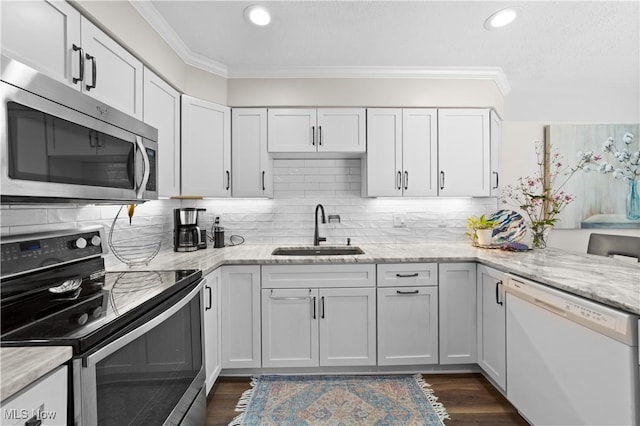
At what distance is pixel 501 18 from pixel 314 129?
4.84 feet

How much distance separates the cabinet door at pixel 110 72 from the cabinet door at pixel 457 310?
2.29 metres

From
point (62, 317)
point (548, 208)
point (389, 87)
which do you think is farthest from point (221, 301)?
point (548, 208)

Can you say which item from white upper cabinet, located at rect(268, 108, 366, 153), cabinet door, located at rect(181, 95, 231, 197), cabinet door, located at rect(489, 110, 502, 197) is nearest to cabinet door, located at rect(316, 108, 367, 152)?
white upper cabinet, located at rect(268, 108, 366, 153)

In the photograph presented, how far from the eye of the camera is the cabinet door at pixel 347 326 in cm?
228

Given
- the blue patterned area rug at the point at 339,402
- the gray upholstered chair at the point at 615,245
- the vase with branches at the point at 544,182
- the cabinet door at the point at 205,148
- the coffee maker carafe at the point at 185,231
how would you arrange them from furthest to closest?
the vase with branches at the point at 544,182 < the coffee maker carafe at the point at 185,231 < the cabinet door at the point at 205,148 < the gray upholstered chair at the point at 615,245 < the blue patterned area rug at the point at 339,402

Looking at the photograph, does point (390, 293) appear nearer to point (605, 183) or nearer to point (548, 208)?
point (548, 208)

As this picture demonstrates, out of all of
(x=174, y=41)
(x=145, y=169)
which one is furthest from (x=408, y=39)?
(x=145, y=169)

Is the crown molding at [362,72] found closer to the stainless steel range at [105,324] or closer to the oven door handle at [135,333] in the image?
the stainless steel range at [105,324]

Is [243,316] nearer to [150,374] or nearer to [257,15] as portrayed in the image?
[150,374]

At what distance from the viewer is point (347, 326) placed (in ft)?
7.51

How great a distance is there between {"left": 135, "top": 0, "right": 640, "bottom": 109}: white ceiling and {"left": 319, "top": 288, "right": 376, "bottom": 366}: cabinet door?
5.99 ft

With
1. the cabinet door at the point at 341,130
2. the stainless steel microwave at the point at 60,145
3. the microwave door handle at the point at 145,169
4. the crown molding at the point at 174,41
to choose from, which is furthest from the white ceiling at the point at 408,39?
the stainless steel microwave at the point at 60,145

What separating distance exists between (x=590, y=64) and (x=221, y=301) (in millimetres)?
3569

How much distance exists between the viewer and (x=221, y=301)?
2.21 m
